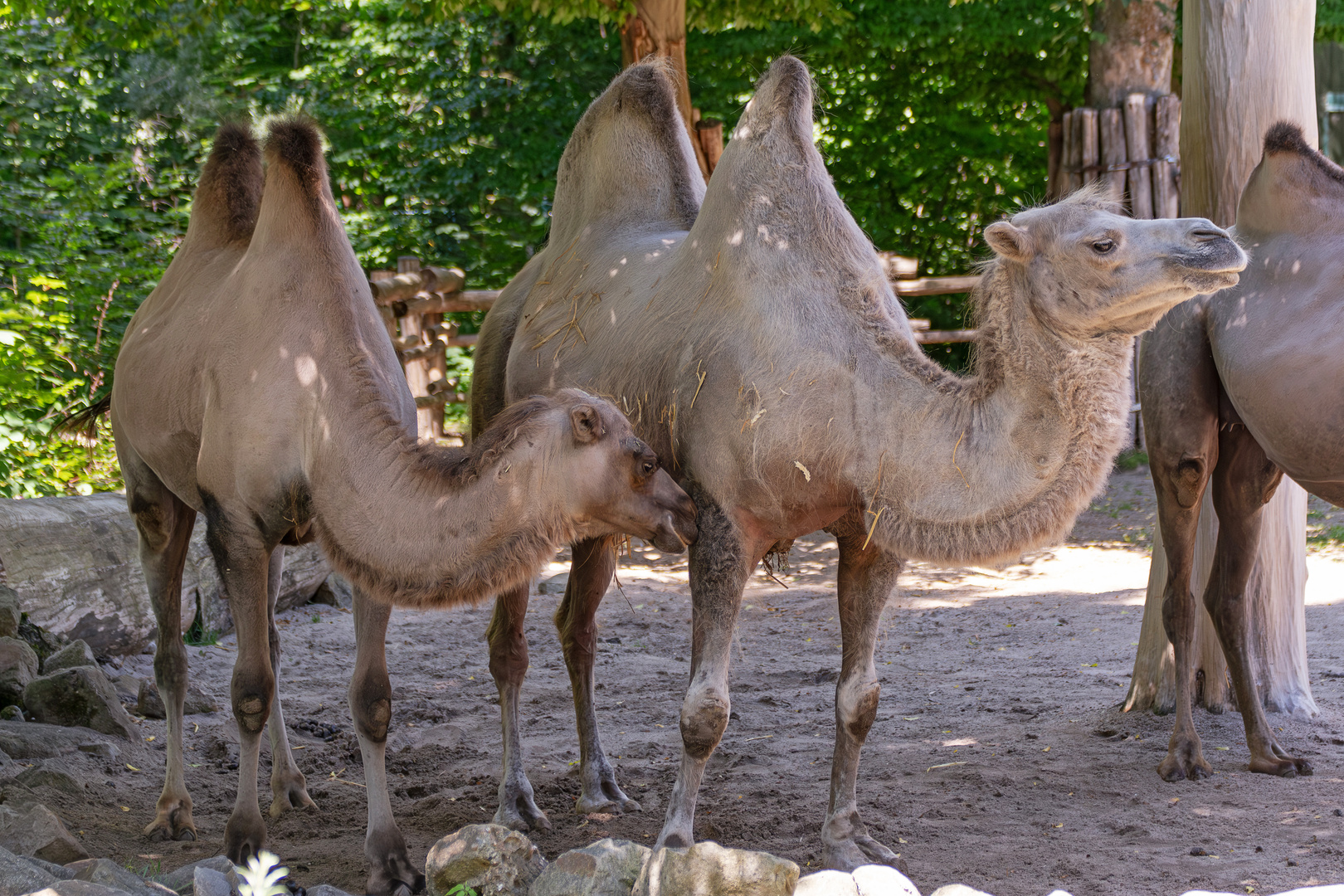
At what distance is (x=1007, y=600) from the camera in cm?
816

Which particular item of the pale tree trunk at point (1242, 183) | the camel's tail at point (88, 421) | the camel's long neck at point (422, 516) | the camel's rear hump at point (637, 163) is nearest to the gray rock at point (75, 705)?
the camel's tail at point (88, 421)

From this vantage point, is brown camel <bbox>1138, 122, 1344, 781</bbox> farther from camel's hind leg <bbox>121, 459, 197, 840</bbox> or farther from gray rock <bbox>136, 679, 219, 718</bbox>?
gray rock <bbox>136, 679, 219, 718</bbox>

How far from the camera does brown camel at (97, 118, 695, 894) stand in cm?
325

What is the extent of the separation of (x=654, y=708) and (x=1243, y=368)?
309cm

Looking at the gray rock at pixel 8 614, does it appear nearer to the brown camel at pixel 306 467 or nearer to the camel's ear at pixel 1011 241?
the brown camel at pixel 306 467

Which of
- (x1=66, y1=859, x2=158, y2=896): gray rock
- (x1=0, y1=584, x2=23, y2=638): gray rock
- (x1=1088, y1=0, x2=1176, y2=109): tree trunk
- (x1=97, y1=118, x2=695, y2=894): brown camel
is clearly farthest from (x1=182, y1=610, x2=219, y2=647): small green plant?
(x1=1088, y1=0, x2=1176, y2=109): tree trunk

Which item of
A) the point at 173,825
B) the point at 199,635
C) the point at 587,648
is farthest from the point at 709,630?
the point at 199,635

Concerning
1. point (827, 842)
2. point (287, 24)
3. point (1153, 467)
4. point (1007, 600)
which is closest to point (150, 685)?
point (827, 842)

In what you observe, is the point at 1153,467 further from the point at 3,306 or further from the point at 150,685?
the point at 3,306

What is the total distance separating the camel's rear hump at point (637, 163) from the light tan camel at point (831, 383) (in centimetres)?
31

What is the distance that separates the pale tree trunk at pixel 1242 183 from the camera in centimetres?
509

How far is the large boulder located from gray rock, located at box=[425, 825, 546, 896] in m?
2.88

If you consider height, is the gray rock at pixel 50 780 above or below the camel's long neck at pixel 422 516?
below

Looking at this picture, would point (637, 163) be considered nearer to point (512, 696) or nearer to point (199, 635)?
point (512, 696)
